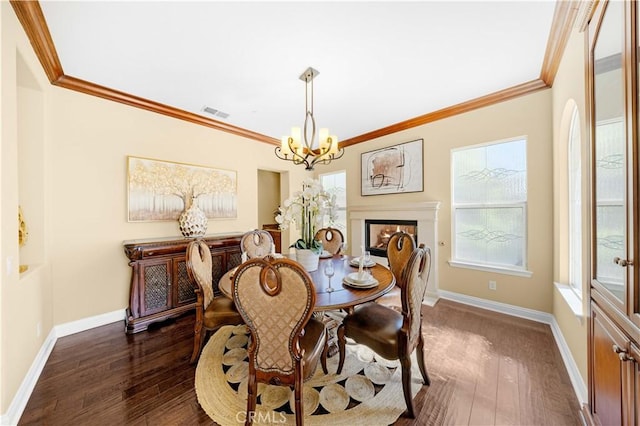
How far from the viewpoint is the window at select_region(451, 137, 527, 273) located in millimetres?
2998

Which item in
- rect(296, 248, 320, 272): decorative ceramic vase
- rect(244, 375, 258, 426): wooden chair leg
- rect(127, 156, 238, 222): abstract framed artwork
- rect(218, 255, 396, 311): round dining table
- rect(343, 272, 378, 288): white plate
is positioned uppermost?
rect(127, 156, 238, 222): abstract framed artwork

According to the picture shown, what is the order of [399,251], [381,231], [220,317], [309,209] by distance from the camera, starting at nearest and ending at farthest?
1. [220,317]
2. [309,209]
3. [399,251]
4. [381,231]

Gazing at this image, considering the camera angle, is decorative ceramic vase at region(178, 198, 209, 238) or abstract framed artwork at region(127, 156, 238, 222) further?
decorative ceramic vase at region(178, 198, 209, 238)

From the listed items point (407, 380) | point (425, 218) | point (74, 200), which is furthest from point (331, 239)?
point (74, 200)

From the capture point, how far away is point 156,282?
111 inches

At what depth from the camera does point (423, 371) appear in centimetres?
181

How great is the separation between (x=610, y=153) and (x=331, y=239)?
264cm

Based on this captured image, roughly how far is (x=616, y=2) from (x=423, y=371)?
91.1 inches

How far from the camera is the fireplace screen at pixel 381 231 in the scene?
3.98 metres

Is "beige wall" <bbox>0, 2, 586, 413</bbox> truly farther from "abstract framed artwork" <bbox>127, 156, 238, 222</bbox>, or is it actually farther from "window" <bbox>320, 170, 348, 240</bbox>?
"window" <bbox>320, 170, 348, 240</bbox>

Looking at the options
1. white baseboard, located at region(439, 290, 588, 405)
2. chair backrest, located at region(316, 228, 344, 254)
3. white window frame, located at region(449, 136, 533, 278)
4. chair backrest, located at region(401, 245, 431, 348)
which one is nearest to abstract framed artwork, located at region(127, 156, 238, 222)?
chair backrest, located at region(316, 228, 344, 254)

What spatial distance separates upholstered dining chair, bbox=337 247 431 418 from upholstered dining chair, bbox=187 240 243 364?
970 mm

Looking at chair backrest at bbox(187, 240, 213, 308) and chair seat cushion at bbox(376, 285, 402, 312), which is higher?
chair backrest at bbox(187, 240, 213, 308)

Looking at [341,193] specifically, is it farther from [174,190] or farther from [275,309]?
[275,309]
